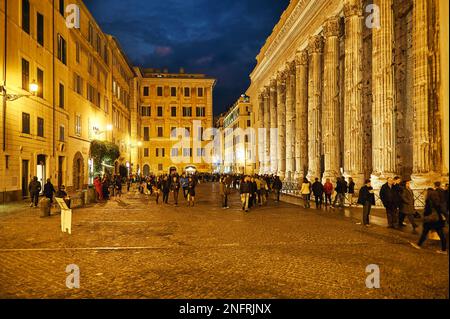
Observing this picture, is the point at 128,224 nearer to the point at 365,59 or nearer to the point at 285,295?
the point at 285,295

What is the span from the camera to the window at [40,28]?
24.9m

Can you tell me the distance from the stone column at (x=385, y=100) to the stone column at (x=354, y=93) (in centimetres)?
272

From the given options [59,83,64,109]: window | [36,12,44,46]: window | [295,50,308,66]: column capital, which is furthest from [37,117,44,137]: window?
[295,50,308,66]: column capital

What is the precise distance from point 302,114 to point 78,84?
18437mm

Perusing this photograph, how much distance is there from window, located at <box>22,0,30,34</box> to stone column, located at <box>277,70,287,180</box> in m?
24.4

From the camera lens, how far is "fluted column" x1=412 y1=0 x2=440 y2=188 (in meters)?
16.3

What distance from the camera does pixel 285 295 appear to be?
19.8ft

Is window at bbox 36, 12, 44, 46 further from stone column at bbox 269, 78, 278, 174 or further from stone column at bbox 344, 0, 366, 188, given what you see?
stone column at bbox 269, 78, 278, 174

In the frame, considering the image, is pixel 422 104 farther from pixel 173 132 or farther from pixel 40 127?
pixel 173 132

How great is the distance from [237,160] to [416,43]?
5498 cm

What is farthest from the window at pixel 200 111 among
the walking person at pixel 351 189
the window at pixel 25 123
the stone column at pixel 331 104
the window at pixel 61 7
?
the walking person at pixel 351 189

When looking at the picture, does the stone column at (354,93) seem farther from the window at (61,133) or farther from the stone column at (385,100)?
the window at (61,133)

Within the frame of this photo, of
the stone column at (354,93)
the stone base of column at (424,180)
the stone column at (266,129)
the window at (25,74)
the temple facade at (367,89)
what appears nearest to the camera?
the stone base of column at (424,180)

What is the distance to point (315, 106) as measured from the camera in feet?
99.7
